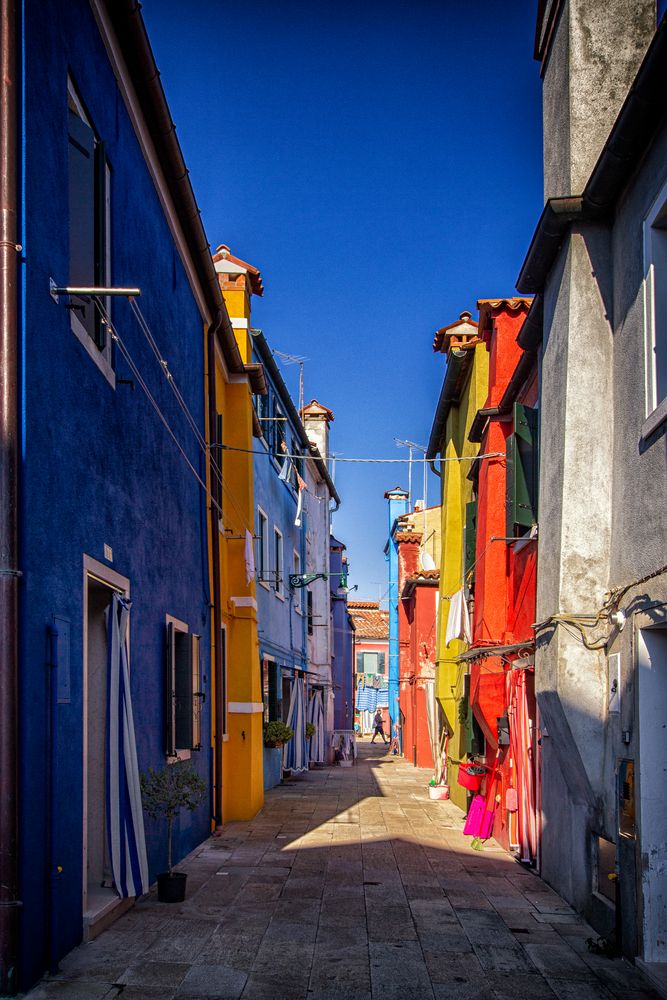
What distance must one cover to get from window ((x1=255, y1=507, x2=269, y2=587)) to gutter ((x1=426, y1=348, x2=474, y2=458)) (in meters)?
3.34

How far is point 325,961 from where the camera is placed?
712 cm

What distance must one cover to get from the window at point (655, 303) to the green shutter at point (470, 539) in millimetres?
9410

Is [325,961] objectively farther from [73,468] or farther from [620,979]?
[73,468]

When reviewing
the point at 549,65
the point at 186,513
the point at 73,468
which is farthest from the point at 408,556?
the point at 73,468

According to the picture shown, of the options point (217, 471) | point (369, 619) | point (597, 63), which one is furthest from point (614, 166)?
point (369, 619)

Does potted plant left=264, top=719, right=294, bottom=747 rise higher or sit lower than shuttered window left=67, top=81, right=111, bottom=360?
lower

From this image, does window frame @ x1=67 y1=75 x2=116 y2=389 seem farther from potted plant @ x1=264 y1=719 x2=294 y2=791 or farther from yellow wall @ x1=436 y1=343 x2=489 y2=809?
potted plant @ x1=264 y1=719 x2=294 y2=791

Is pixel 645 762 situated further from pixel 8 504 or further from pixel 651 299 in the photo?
pixel 8 504

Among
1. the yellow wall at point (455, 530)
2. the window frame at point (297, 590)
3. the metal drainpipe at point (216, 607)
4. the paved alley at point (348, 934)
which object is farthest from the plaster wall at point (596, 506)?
the window frame at point (297, 590)

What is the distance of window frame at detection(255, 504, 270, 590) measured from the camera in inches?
766

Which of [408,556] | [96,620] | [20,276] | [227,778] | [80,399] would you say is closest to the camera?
[20,276]

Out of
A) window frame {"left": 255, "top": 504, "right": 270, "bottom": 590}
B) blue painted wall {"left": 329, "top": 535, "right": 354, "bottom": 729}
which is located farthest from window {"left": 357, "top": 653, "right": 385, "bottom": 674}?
window frame {"left": 255, "top": 504, "right": 270, "bottom": 590}

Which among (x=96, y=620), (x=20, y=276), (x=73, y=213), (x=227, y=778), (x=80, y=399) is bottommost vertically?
(x=227, y=778)

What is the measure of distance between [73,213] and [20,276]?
5.35 feet
